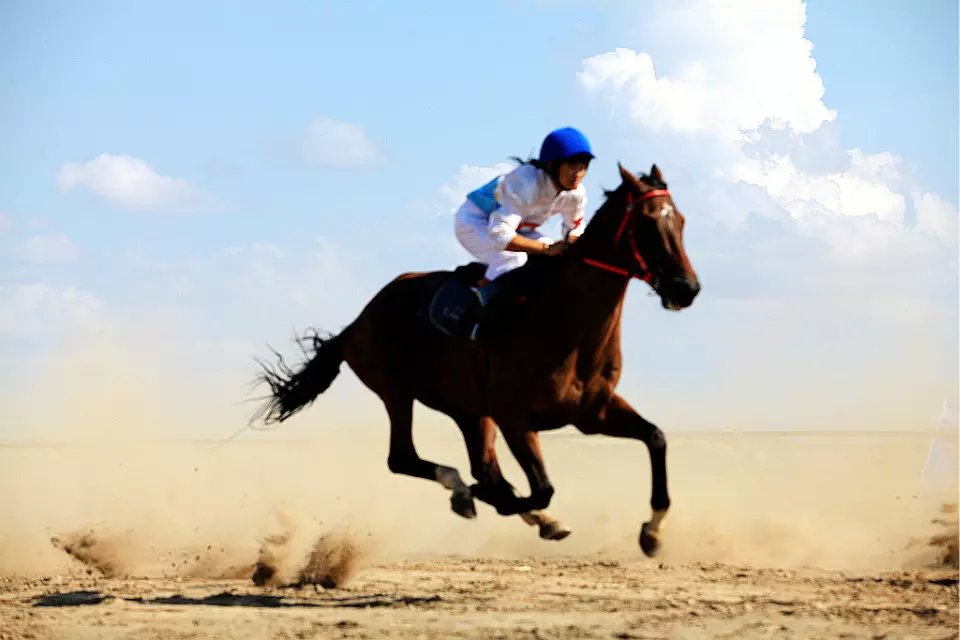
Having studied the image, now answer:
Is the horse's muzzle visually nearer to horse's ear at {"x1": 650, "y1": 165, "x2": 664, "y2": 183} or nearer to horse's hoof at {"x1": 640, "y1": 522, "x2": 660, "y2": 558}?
horse's ear at {"x1": 650, "y1": 165, "x2": 664, "y2": 183}

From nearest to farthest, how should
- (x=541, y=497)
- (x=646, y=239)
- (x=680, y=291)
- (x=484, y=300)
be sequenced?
(x=680, y=291), (x=646, y=239), (x=541, y=497), (x=484, y=300)

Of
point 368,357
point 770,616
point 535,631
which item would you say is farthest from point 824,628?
point 368,357

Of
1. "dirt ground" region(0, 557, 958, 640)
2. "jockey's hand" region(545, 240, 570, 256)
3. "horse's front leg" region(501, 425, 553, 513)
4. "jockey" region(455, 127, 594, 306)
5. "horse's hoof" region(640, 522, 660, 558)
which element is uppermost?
"jockey" region(455, 127, 594, 306)

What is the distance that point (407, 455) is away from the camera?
1012cm

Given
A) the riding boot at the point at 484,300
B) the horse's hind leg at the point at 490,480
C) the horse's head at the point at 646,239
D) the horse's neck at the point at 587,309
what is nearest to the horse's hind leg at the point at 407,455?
the horse's hind leg at the point at 490,480

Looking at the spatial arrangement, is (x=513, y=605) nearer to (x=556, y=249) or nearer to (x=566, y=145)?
(x=556, y=249)

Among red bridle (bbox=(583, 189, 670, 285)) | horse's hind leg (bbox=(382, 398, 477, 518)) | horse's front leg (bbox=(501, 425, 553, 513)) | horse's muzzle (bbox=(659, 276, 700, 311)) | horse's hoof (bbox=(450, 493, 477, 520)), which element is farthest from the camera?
horse's hind leg (bbox=(382, 398, 477, 518))

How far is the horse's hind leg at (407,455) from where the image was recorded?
32.0 feet

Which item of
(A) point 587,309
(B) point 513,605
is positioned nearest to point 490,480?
(B) point 513,605

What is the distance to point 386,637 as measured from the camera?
A: 324 inches

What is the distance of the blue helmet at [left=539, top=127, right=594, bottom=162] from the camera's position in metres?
8.81

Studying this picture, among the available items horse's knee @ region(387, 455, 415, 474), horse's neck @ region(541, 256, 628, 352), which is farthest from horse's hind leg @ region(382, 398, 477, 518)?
horse's neck @ region(541, 256, 628, 352)

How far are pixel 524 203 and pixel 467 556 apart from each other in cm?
447

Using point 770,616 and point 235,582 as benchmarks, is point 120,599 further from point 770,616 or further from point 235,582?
point 770,616
